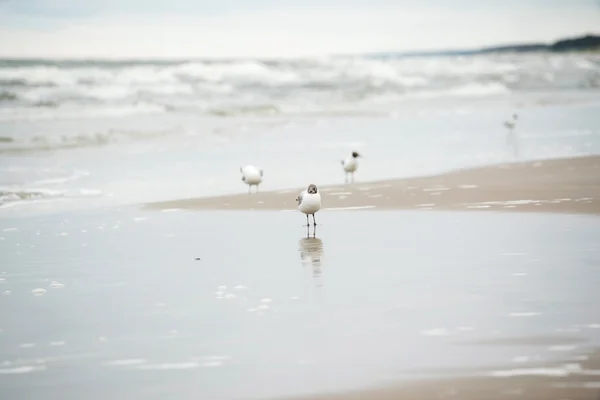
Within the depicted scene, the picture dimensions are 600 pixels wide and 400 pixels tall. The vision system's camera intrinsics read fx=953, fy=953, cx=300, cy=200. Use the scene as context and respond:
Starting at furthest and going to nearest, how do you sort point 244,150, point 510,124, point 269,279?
point 510,124
point 244,150
point 269,279

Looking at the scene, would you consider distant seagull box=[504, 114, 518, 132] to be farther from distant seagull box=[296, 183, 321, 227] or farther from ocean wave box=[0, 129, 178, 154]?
distant seagull box=[296, 183, 321, 227]

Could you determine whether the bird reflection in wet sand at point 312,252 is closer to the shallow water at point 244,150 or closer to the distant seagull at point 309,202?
the distant seagull at point 309,202

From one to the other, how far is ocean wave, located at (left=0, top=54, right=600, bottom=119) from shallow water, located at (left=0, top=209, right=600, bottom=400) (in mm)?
15186

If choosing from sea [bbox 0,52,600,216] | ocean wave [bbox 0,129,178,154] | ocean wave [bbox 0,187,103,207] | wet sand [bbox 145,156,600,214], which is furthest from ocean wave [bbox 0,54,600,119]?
wet sand [bbox 145,156,600,214]

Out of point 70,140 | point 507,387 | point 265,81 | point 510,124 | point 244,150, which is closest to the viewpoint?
point 507,387

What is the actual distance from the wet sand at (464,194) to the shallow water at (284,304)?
0.94 metres

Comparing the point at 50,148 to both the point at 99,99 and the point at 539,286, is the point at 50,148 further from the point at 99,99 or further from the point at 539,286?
the point at 539,286

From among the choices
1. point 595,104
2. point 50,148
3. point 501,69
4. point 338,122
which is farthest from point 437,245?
point 501,69

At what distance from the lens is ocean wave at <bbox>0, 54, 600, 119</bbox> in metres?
24.5

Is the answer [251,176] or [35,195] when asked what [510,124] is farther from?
[35,195]

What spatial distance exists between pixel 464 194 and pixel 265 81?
70.1ft

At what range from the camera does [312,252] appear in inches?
264

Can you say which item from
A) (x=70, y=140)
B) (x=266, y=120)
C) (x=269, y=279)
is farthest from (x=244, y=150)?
(x=269, y=279)

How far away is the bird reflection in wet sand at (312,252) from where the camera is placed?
617 cm
